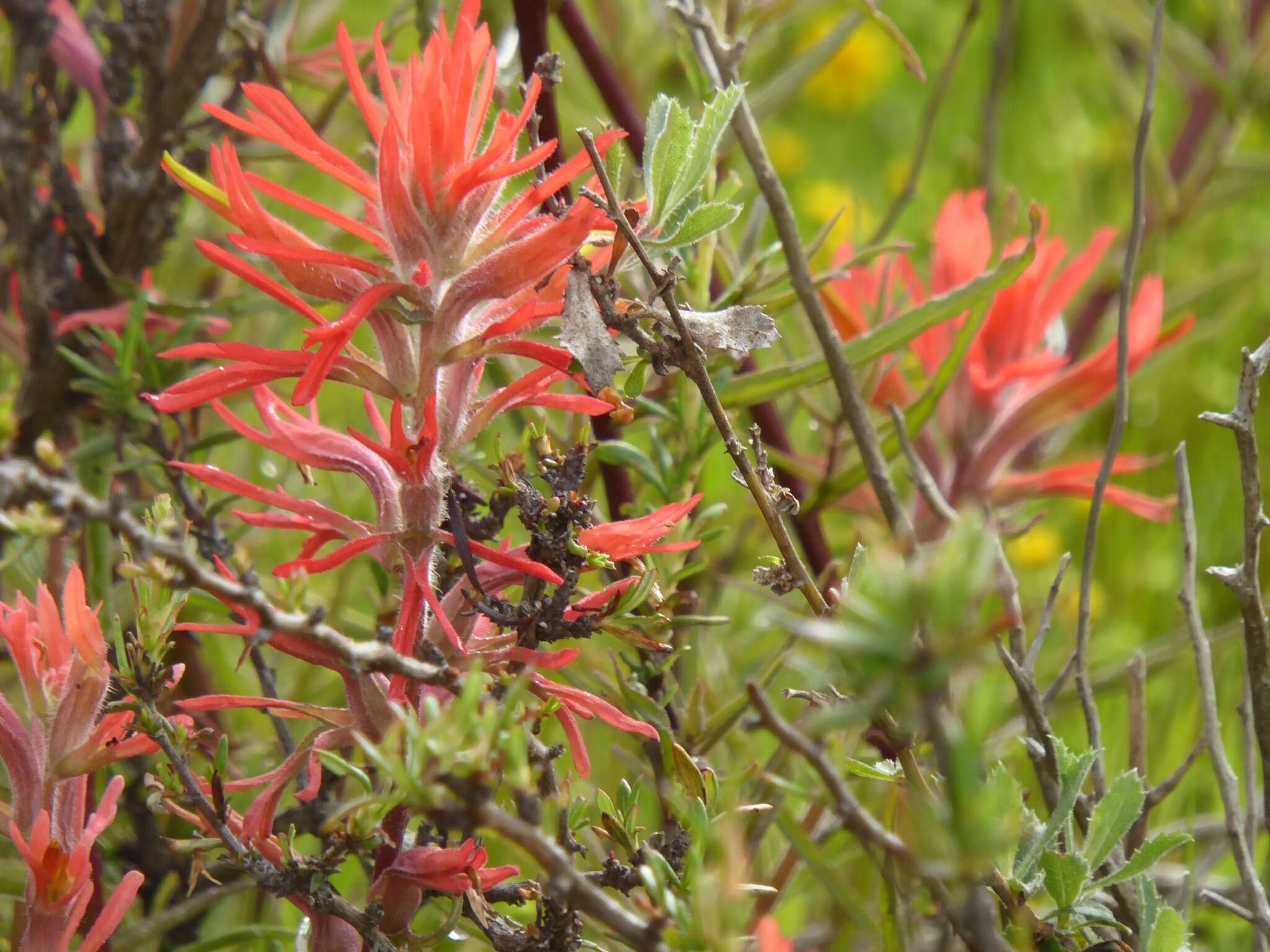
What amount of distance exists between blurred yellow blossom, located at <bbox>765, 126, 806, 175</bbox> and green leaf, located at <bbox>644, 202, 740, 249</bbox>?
6.46ft

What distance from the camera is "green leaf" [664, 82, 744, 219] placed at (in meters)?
0.44

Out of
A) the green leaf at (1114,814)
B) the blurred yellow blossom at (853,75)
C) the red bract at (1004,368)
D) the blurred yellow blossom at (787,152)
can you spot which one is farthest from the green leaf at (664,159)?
the blurred yellow blossom at (853,75)

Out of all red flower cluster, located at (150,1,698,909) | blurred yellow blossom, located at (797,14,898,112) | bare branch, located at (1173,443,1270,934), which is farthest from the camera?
blurred yellow blossom, located at (797,14,898,112)

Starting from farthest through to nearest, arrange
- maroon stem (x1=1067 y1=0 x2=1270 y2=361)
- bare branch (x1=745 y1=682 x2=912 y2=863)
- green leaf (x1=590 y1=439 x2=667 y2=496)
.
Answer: maroon stem (x1=1067 y1=0 x2=1270 y2=361), green leaf (x1=590 y1=439 x2=667 y2=496), bare branch (x1=745 y1=682 x2=912 y2=863)

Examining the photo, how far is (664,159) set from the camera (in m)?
0.46

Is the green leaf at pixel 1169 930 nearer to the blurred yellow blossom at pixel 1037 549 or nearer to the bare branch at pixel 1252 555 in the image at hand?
the bare branch at pixel 1252 555

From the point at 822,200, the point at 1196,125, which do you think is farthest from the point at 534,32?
the point at 822,200

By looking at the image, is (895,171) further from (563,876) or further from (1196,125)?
(563,876)

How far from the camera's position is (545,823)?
13.4 inches

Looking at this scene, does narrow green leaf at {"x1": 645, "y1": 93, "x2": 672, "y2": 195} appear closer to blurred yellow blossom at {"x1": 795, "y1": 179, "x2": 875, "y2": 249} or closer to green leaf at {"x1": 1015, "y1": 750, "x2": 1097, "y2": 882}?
green leaf at {"x1": 1015, "y1": 750, "x2": 1097, "y2": 882}

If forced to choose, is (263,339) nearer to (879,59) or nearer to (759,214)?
(759,214)

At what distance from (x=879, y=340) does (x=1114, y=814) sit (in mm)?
314

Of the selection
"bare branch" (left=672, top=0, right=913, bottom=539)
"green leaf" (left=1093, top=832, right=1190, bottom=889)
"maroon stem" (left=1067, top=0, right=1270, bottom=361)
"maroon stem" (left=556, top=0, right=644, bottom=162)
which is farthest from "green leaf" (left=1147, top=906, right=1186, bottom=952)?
"maroon stem" (left=1067, top=0, right=1270, bottom=361)

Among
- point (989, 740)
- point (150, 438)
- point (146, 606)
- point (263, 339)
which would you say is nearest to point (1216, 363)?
point (989, 740)
